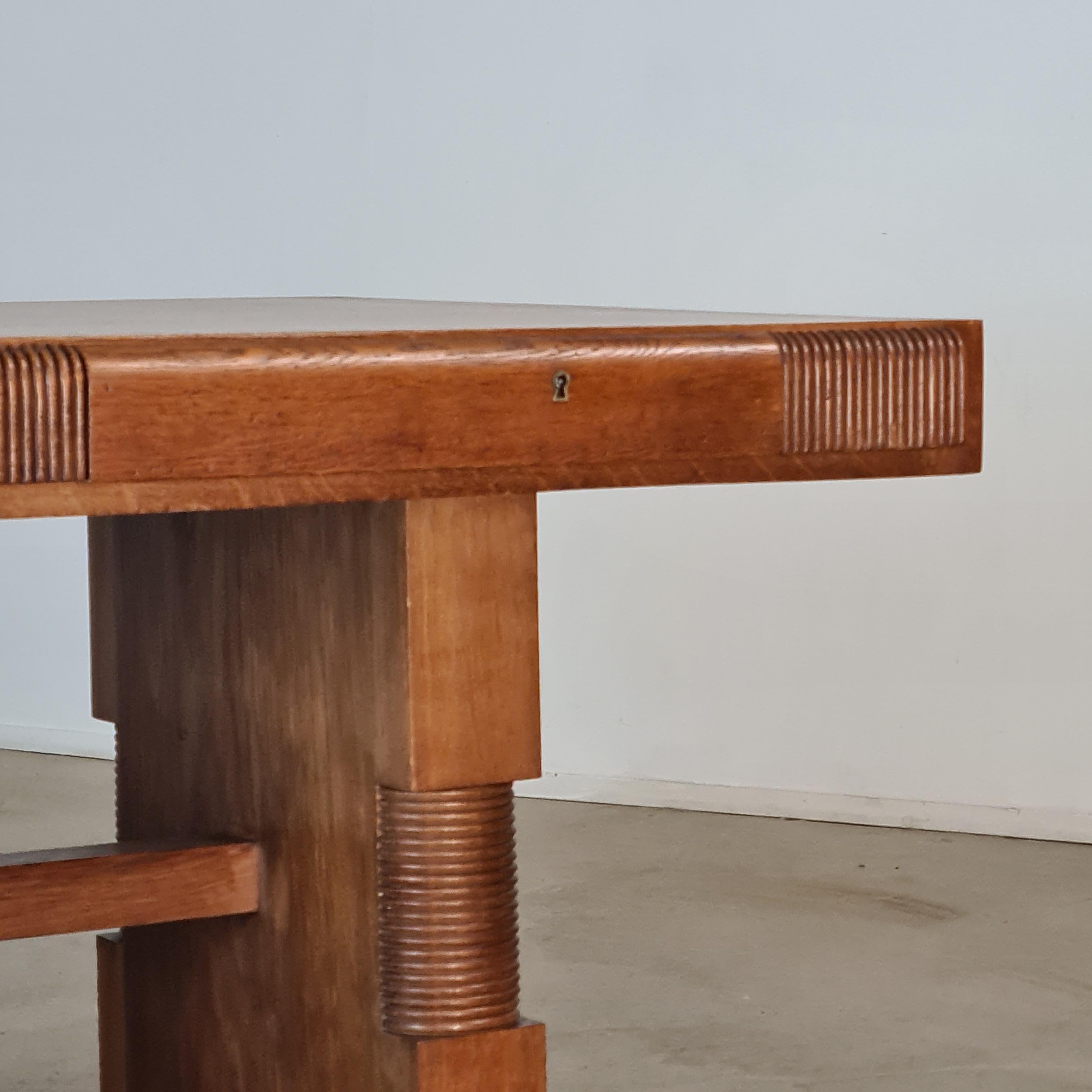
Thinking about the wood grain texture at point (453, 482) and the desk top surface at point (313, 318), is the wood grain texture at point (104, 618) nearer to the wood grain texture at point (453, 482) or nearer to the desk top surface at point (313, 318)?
the desk top surface at point (313, 318)

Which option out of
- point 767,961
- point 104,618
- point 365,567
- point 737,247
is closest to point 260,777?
point 365,567

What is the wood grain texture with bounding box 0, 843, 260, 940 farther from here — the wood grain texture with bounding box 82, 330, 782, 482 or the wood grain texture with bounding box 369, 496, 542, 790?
the wood grain texture with bounding box 82, 330, 782, 482

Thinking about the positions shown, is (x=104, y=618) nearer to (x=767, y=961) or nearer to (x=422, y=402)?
(x=422, y=402)

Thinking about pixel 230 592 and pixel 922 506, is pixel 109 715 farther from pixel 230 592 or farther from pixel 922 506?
pixel 922 506

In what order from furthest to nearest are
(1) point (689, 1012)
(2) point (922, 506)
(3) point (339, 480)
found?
(2) point (922, 506) → (1) point (689, 1012) → (3) point (339, 480)

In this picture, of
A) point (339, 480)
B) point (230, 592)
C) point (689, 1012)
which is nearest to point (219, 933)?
point (230, 592)

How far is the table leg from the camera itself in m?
0.92

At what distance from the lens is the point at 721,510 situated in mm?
3258

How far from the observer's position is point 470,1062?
3.01 ft

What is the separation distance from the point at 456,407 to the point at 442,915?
275 mm

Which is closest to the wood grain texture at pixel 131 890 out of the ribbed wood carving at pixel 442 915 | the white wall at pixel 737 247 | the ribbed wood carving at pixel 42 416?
the ribbed wood carving at pixel 442 915

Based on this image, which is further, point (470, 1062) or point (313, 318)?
point (313, 318)

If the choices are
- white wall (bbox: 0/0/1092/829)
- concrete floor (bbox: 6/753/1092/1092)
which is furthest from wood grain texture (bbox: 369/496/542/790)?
white wall (bbox: 0/0/1092/829)

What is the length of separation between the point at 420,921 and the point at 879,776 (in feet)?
7.72
